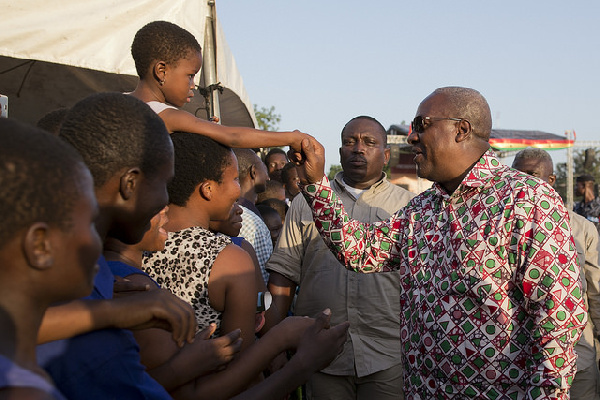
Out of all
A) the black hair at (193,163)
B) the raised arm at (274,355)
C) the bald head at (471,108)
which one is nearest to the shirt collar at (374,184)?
the bald head at (471,108)

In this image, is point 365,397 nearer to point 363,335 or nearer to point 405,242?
point 363,335

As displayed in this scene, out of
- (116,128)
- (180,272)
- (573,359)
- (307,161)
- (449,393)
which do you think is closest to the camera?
(116,128)

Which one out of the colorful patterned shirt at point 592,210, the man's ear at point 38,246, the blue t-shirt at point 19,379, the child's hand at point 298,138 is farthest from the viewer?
the colorful patterned shirt at point 592,210

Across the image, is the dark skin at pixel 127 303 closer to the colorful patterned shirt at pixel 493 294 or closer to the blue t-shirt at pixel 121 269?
the blue t-shirt at pixel 121 269

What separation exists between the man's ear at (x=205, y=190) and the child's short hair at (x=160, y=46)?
0.93 m

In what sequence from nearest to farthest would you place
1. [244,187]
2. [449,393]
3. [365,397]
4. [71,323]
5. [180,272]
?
[71,323] → [180,272] → [449,393] → [365,397] → [244,187]

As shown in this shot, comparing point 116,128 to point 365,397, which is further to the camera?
point 365,397

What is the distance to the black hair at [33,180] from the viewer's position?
1.08 metres

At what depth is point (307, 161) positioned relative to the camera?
285 cm

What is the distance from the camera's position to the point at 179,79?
3.07 meters

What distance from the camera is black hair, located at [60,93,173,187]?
5.41 ft

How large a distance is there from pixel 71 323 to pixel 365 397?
10.3ft

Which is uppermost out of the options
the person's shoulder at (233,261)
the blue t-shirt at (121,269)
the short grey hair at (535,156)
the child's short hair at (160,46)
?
the child's short hair at (160,46)

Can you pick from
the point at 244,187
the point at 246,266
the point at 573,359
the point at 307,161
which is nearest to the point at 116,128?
the point at 246,266
